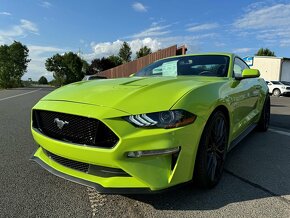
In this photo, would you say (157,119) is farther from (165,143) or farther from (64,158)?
(64,158)

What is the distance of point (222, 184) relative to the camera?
331cm

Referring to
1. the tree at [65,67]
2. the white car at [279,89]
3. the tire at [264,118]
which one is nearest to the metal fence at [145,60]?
the tire at [264,118]

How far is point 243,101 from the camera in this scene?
414cm

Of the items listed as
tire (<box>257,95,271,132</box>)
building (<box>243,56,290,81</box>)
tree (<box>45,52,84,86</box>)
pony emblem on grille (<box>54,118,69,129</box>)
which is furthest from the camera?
tree (<box>45,52,84,86</box>)

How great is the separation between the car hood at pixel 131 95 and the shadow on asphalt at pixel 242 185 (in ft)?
2.99

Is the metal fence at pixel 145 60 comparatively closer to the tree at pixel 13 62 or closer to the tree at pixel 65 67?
the tree at pixel 13 62

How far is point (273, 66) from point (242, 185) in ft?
121

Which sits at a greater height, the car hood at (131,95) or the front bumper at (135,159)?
the car hood at (131,95)

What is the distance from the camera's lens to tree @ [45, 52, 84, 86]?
7681 cm

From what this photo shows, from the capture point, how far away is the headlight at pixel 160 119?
2512mm

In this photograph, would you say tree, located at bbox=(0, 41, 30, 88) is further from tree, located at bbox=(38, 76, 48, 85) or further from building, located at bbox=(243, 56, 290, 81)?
tree, located at bbox=(38, 76, 48, 85)


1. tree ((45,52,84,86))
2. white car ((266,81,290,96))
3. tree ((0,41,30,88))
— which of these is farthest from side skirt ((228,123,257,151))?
tree ((45,52,84,86))

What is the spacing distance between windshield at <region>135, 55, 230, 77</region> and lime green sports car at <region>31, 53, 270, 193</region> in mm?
769

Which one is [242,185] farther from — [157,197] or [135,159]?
[135,159]
